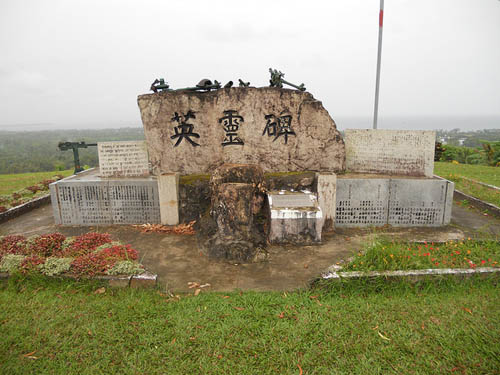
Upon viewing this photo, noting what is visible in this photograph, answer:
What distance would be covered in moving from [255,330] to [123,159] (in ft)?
17.4

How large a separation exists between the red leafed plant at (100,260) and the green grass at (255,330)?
0.19 metres

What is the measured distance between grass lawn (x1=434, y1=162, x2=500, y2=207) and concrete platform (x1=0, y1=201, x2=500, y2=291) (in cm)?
158

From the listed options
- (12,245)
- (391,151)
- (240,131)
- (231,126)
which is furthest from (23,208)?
(391,151)

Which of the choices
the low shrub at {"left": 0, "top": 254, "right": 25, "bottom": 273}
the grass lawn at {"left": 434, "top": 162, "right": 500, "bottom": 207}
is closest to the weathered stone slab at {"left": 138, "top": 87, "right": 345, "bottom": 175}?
the low shrub at {"left": 0, "top": 254, "right": 25, "bottom": 273}

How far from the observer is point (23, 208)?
25.3 feet

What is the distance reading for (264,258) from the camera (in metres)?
4.96

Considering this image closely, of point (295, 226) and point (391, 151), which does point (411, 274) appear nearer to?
point (295, 226)

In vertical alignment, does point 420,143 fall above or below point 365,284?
above

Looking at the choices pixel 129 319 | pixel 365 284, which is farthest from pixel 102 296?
pixel 365 284

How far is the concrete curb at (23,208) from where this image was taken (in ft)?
23.6

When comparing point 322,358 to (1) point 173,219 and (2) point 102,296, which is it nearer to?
(2) point 102,296

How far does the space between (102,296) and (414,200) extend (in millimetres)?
5827

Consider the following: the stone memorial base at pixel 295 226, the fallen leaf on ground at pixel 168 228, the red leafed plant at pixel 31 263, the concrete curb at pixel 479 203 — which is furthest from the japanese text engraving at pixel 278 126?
the concrete curb at pixel 479 203

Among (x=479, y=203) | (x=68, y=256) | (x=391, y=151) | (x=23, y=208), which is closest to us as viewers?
(x=68, y=256)
